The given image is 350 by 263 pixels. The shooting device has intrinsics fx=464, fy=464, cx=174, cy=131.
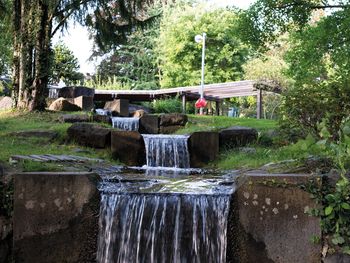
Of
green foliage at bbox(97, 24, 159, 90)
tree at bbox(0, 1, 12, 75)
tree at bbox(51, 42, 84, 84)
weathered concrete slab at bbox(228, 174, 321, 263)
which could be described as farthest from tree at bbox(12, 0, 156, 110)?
green foliage at bbox(97, 24, 159, 90)

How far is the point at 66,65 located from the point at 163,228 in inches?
991

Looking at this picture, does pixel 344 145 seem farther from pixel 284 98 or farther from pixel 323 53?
pixel 323 53

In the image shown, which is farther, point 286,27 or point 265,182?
point 286,27

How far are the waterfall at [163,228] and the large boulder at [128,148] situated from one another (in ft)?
13.0

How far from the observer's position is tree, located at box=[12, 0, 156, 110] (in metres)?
14.8

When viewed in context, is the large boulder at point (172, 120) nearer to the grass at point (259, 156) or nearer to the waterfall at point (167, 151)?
the waterfall at point (167, 151)

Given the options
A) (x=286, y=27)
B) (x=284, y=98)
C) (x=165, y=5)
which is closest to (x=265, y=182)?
(x=284, y=98)

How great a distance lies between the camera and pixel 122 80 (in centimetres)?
3888

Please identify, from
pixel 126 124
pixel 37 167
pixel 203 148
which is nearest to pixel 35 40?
pixel 126 124

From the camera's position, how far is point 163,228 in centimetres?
522

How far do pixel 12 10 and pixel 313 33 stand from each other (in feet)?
33.2

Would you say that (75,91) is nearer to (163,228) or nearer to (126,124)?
(126,124)

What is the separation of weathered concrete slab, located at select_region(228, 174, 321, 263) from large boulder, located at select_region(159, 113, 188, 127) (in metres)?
7.78

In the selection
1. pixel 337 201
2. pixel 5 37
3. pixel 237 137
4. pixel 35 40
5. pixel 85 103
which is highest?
pixel 5 37
